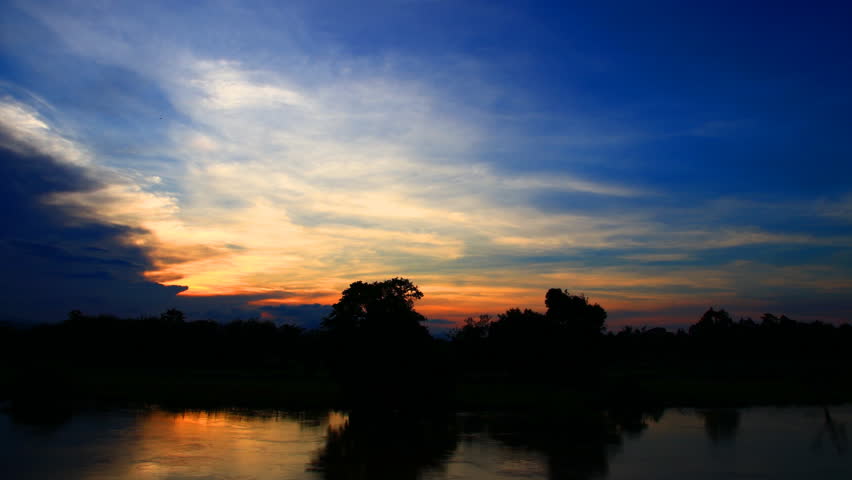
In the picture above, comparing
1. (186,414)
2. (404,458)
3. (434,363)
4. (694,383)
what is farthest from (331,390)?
(694,383)

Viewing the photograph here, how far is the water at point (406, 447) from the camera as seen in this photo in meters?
18.2

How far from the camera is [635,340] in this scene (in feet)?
259

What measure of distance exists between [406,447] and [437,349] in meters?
7.02

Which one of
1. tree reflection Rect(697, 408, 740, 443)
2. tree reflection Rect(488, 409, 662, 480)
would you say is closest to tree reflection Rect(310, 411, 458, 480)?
tree reflection Rect(488, 409, 662, 480)

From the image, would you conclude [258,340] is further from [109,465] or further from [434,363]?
[109,465]

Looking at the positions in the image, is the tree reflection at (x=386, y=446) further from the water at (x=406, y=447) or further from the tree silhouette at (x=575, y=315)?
the tree silhouette at (x=575, y=315)

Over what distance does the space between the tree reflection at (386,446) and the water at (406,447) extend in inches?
1.9

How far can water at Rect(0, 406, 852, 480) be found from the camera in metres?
18.2

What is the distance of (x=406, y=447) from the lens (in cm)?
2223

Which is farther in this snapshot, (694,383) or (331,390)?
(694,383)

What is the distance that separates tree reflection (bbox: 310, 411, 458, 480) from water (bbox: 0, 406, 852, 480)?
1.9 inches

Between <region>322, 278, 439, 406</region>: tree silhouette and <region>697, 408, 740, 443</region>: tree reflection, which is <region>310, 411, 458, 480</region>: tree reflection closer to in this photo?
<region>322, 278, 439, 406</region>: tree silhouette

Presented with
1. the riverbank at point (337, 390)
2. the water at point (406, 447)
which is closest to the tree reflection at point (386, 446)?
the water at point (406, 447)

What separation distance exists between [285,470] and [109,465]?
551cm
